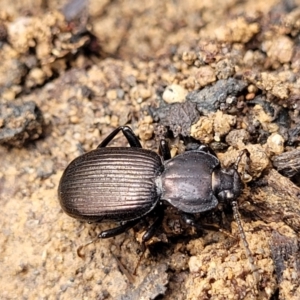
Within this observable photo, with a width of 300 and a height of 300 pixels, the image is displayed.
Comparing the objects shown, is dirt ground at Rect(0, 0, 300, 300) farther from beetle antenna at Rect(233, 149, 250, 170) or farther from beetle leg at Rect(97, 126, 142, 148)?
beetle leg at Rect(97, 126, 142, 148)

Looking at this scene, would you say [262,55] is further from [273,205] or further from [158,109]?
[273,205]

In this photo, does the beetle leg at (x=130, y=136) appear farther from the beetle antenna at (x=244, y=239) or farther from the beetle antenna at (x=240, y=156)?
the beetle antenna at (x=244, y=239)

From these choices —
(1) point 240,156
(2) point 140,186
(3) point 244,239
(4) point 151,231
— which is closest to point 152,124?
(2) point 140,186

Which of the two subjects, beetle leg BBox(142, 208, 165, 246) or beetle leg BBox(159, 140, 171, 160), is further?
beetle leg BBox(159, 140, 171, 160)

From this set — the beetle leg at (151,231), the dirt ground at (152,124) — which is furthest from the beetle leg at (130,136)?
the beetle leg at (151,231)

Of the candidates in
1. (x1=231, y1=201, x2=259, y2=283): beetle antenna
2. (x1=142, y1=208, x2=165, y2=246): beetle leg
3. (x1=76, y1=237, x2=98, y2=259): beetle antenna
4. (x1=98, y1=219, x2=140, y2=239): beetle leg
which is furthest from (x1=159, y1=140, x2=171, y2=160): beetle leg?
(x1=76, y1=237, x2=98, y2=259): beetle antenna

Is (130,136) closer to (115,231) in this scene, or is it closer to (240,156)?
(115,231)

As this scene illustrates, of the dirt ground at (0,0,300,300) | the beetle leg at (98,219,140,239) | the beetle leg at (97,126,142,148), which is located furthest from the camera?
the beetle leg at (97,126,142,148)
